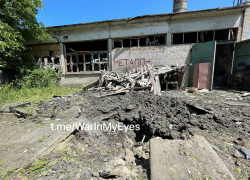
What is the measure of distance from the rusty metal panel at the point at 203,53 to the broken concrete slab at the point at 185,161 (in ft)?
19.0

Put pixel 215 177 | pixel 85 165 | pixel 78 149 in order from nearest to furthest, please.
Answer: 1. pixel 215 177
2. pixel 85 165
3. pixel 78 149

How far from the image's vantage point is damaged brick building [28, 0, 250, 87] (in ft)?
21.5

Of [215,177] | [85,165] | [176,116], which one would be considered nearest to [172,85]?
[176,116]

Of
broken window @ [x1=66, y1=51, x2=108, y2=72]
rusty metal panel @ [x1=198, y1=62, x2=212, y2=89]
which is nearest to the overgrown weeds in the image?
broken window @ [x1=66, y1=51, x2=108, y2=72]

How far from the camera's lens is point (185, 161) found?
151 cm

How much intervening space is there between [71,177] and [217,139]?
8.80 feet

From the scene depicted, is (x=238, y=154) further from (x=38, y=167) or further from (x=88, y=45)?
(x=88, y=45)

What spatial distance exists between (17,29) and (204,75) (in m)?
10.8

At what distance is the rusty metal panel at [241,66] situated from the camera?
6.09m

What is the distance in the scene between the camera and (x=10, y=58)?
674 cm

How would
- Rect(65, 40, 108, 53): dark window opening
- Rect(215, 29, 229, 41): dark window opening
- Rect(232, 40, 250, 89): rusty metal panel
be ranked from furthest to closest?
Rect(65, 40, 108, 53): dark window opening, Rect(215, 29, 229, 41): dark window opening, Rect(232, 40, 250, 89): rusty metal panel

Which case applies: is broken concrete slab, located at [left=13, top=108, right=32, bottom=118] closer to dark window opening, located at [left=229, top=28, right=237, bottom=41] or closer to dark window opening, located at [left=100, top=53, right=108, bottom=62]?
dark window opening, located at [left=100, top=53, right=108, bottom=62]

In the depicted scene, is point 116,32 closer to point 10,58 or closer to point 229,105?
point 10,58

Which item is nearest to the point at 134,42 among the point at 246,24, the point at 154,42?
the point at 154,42
